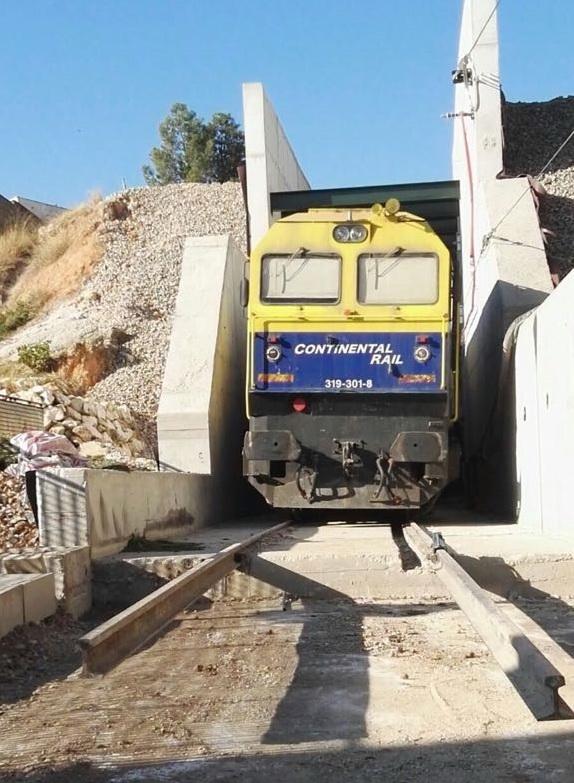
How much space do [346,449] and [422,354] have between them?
149 centimetres

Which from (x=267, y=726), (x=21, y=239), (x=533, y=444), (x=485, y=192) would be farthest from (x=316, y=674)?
(x=21, y=239)

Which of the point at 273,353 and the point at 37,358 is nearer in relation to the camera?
the point at 273,353

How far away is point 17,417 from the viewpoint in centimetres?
1528

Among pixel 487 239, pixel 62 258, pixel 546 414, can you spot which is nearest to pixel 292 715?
pixel 546 414

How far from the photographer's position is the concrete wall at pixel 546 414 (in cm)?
910

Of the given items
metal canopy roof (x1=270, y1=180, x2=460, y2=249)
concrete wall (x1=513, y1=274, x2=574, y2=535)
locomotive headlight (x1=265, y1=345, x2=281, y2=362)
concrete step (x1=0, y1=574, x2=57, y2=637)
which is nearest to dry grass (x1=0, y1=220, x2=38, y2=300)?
metal canopy roof (x1=270, y1=180, x2=460, y2=249)

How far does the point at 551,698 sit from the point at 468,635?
2.76 m

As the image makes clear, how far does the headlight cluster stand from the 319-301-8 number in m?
Answer: 1.85

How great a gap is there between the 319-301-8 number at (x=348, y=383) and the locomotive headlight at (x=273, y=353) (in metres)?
0.70

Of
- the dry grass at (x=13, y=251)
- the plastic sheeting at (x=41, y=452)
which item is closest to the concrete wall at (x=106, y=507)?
the plastic sheeting at (x=41, y=452)

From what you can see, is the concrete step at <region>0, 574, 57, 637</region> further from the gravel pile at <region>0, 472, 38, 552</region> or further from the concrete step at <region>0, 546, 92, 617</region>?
the gravel pile at <region>0, 472, 38, 552</region>

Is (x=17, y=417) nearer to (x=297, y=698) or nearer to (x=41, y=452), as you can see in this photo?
(x=41, y=452)

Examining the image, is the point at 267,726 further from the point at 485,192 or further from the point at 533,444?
the point at 485,192

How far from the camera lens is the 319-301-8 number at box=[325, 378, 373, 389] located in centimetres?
1157
